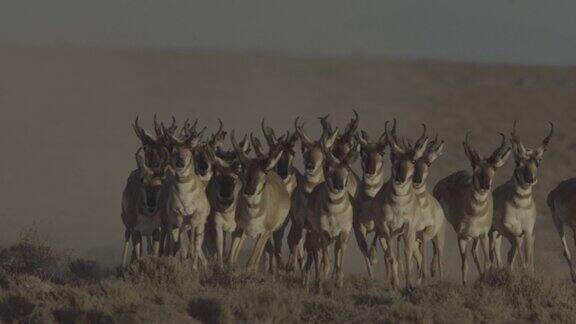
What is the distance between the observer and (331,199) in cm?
2056

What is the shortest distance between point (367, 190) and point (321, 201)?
135cm

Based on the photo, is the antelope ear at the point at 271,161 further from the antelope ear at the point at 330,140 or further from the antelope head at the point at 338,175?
the antelope ear at the point at 330,140

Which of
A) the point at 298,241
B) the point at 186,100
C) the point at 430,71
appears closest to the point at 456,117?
the point at 186,100

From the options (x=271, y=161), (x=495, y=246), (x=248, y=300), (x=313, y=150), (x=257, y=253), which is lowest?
(x=248, y=300)

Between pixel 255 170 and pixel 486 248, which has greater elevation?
pixel 255 170

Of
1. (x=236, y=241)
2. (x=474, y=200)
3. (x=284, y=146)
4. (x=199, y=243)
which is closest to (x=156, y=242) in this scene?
(x=199, y=243)

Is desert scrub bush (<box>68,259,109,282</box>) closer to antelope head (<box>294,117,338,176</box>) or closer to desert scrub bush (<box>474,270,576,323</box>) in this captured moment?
antelope head (<box>294,117,338,176</box>)

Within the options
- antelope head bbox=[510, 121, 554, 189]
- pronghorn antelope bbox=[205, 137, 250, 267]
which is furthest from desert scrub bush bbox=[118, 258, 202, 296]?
antelope head bbox=[510, 121, 554, 189]

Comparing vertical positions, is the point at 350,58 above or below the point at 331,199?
above

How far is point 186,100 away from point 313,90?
34.7 feet

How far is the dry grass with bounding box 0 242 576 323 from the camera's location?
17.2 m

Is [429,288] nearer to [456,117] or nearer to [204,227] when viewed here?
[204,227]

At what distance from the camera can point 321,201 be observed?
68.2 feet

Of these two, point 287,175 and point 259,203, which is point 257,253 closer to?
point 259,203
